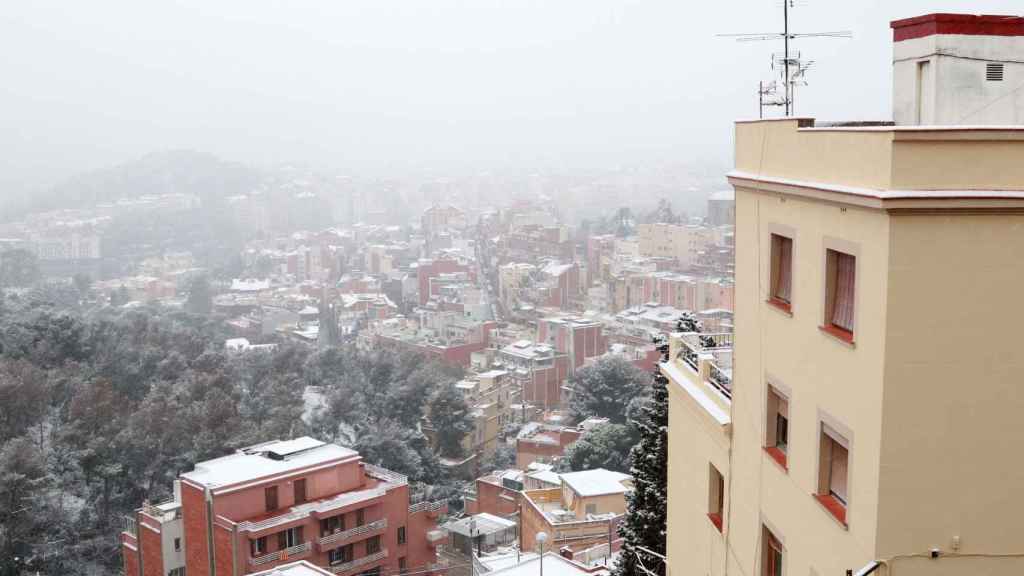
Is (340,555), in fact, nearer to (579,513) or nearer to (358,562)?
(358,562)

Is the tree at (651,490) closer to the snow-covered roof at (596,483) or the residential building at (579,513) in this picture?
the residential building at (579,513)

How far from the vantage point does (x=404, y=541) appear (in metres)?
17.4

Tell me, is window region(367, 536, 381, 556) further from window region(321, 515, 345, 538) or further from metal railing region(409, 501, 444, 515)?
metal railing region(409, 501, 444, 515)

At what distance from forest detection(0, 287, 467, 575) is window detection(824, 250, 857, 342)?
19.2 meters

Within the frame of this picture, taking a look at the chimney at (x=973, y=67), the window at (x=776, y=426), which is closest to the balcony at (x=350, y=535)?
the window at (x=776, y=426)

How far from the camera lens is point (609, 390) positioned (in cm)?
3178

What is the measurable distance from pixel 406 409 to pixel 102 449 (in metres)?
9.65

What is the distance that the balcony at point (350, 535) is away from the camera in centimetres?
1592

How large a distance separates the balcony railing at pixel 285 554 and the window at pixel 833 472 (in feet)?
43.2

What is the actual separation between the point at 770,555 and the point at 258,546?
1255 centimetres

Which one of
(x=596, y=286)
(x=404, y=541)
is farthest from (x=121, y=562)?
(x=596, y=286)

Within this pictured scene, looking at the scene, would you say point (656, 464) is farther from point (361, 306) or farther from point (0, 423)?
point (361, 306)

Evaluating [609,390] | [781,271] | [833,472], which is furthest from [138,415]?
[833,472]

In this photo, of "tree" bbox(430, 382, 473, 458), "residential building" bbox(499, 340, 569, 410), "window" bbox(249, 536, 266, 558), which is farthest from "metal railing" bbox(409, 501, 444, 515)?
"residential building" bbox(499, 340, 569, 410)
